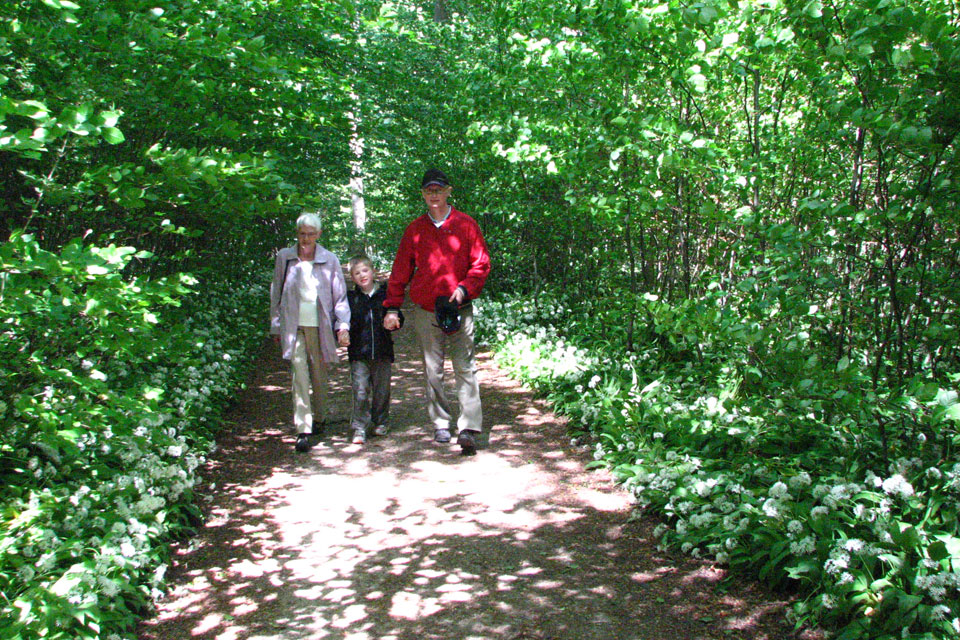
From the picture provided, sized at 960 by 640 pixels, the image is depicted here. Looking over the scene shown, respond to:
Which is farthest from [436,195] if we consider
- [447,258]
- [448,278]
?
[448,278]

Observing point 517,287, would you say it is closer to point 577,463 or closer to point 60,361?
point 577,463

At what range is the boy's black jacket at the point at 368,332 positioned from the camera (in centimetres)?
727

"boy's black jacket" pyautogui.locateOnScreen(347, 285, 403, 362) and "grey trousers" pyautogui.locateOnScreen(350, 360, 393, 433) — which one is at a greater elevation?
"boy's black jacket" pyautogui.locateOnScreen(347, 285, 403, 362)

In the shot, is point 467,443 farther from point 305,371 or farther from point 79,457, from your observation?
point 79,457

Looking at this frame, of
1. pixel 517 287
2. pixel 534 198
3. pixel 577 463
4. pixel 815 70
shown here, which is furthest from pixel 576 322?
pixel 815 70

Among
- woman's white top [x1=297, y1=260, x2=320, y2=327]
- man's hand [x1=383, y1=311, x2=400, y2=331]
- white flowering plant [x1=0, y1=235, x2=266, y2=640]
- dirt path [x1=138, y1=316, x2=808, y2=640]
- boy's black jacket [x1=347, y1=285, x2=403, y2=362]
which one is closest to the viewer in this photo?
white flowering plant [x1=0, y1=235, x2=266, y2=640]

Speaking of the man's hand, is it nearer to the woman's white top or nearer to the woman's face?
the woman's white top

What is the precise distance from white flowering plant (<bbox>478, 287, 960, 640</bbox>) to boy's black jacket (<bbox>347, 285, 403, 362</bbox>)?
207 cm

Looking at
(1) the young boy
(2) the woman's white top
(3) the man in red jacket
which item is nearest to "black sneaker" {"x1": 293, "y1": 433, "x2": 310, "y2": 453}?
(1) the young boy

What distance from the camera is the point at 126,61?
474 centimetres

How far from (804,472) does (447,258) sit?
344 cm

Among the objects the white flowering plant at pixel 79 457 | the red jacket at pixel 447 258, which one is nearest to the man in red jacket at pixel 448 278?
the red jacket at pixel 447 258

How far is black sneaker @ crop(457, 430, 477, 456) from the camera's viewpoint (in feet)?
22.0

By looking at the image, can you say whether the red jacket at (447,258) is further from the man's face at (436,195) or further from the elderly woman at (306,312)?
the elderly woman at (306,312)
